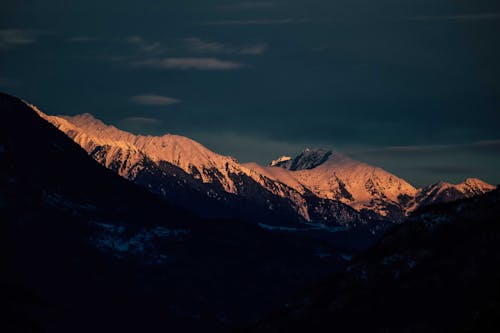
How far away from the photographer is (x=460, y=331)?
129 metres

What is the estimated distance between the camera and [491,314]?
429 ft

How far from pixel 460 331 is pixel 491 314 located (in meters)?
4.34
